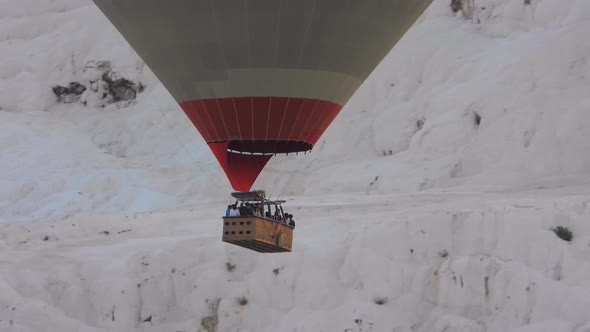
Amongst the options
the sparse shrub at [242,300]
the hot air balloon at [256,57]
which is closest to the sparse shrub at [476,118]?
the sparse shrub at [242,300]

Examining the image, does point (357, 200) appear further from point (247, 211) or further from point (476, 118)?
point (247, 211)

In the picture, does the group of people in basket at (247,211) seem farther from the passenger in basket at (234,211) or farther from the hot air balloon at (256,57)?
the hot air balloon at (256,57)

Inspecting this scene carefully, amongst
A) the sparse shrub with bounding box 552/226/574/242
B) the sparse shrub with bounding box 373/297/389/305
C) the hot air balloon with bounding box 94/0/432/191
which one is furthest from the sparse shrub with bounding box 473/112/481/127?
the hot air balloon with bounding box 94/0/432/191

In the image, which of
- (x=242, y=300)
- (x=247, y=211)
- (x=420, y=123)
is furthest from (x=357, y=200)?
(x=247, y=211)

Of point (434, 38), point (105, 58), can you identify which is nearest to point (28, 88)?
point (105, 58)

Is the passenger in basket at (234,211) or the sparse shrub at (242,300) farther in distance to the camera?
the sparse shrub at (242,300)

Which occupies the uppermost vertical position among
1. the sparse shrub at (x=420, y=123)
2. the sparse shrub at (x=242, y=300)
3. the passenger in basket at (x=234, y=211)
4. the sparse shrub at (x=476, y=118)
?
the sparse shrub at (x=420, y=123)
